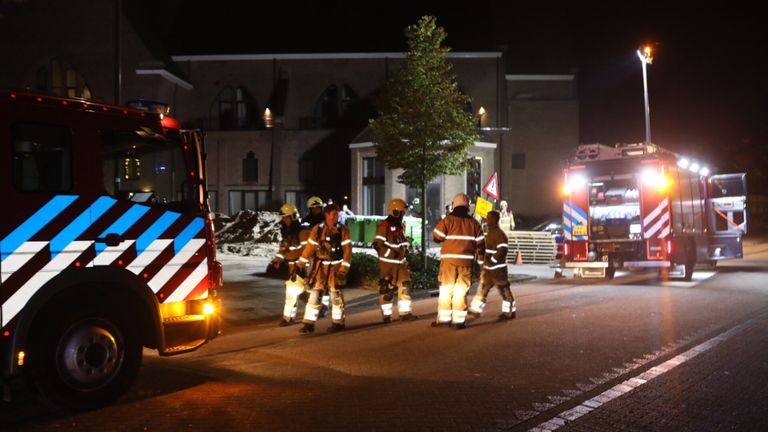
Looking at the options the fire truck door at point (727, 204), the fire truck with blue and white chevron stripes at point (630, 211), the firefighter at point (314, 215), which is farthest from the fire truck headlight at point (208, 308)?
the fire truck door at point (727, 204)

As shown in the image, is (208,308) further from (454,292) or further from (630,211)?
(630,211)

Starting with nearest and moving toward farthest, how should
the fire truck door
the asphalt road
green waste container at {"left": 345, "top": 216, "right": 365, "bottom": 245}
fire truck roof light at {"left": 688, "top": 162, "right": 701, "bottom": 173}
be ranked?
the asphalt road → fire truck roof light at {"left": 688, "top": 162, "right": 701, "bottom": 173} → the fire truck door → green waste container at {"left": 345, "top": 216, "right": 365, "bottom": 245}

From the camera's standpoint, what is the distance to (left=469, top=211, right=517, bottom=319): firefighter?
35.2 ft

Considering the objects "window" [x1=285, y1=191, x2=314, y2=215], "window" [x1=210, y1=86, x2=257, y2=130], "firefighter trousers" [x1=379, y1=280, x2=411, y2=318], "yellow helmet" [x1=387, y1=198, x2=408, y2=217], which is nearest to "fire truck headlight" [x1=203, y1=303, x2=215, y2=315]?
"firefighter trousers" [x1=379, y1=280, x2=411, y2=318]

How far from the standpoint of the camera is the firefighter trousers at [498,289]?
10.7m

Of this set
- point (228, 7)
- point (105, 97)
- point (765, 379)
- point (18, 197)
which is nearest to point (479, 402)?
point (765, 379)

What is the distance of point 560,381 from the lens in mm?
6812

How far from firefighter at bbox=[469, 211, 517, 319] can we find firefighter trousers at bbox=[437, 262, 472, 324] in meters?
0.83

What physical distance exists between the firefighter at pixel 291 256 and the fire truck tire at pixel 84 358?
4206mm

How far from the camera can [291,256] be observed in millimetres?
10945

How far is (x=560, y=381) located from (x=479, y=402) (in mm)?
1145

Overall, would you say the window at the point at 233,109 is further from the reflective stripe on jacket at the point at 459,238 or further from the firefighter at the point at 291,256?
the reflective stripe on jacket at the point at 459,238

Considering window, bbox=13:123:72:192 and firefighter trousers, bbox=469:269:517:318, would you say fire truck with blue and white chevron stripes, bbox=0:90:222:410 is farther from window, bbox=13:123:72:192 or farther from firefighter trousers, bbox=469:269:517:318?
firefighter trousers, bbox=469:269:517:318

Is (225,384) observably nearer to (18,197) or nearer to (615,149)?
(18,197)
